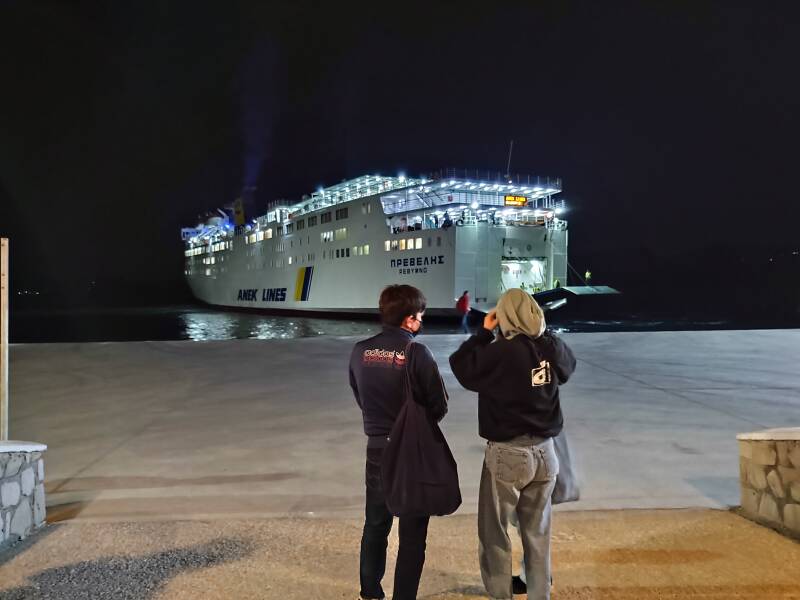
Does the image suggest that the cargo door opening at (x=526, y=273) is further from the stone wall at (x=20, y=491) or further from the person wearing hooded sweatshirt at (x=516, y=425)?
the person wearing hooded sweatshirt at (x=516, y=425)

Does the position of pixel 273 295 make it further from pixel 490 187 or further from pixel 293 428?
pixel 293 428

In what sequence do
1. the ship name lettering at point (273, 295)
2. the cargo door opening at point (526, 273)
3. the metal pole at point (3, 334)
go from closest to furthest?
the metal pole at point (3, 334), the cargo door opening at point (526, 273), the ship name lettering at point (273, 295)

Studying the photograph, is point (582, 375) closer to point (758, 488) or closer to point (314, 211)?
point (758, 488)

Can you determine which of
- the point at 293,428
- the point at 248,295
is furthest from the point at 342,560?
the point at 248,295

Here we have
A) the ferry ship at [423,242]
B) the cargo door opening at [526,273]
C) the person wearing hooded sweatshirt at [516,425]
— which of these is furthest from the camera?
the cargo door opening at [526,273]

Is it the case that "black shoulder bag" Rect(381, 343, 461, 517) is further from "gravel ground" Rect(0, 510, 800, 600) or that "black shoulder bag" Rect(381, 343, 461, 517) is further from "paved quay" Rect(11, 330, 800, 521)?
"paved quay" Rect(11, 330, 800, 521)

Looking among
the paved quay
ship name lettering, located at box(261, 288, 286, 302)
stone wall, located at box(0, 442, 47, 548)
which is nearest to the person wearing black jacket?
the paved quay

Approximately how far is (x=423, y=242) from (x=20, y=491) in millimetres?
29344

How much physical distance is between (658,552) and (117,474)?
3.77 meters

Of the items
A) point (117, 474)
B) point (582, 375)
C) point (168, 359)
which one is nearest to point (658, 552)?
point (117, 474)

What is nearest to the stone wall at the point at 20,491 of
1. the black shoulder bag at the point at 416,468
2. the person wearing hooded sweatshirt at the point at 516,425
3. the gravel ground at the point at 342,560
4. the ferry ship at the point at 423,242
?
the gravel ground at the point at 342,560

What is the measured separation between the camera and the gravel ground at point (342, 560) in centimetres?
245

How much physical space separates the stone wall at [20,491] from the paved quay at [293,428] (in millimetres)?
358

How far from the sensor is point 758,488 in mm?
3156
